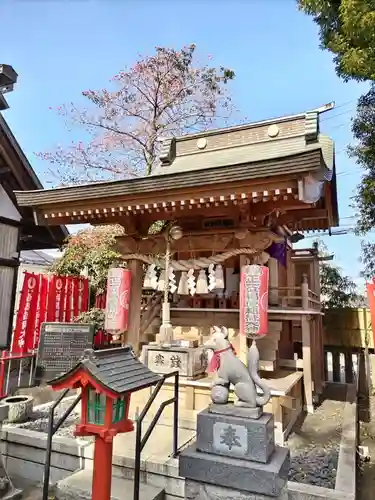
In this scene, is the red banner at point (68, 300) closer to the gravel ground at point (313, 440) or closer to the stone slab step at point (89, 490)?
the gravel ground at point (313, 440)

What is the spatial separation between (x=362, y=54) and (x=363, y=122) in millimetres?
2373

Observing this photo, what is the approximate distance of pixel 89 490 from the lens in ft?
12.6

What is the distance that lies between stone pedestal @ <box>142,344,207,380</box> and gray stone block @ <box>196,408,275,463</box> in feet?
9.15

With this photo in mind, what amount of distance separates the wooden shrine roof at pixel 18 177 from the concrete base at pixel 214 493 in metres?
6.89

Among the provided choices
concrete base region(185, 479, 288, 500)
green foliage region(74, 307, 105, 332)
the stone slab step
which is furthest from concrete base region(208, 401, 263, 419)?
green foliage region(74, 307, 105, 332)

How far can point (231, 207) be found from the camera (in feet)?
22.8

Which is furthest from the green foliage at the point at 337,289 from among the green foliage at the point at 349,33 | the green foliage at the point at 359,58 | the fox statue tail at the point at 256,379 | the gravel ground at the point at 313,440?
the fox statue tail at the point at 256,379

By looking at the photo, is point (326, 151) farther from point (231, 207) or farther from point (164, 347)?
point (164, 347)

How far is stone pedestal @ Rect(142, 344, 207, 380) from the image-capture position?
20.3 feet

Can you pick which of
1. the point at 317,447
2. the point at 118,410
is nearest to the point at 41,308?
the point at 118,410

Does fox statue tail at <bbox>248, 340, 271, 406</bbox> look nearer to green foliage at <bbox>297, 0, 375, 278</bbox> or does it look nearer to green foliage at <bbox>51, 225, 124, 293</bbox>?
green foliage at <bbox>297, 0, 375, 278</bbox>

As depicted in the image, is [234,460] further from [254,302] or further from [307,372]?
[307,372]

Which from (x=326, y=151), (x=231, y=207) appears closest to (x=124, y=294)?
(x=231, y=207)

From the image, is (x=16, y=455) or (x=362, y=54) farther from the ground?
(x=362, y=54)
